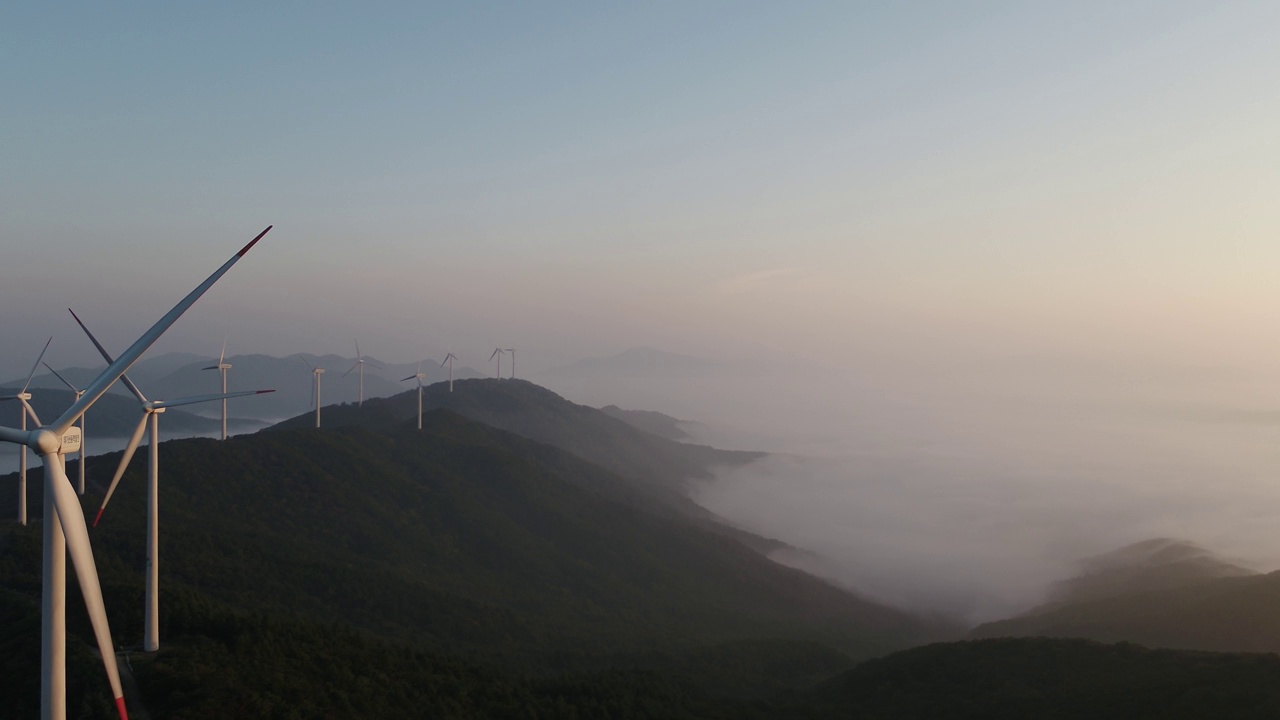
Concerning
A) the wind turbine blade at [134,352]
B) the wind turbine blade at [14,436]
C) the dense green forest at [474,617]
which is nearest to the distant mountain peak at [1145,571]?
the dense green forest at [474,617]

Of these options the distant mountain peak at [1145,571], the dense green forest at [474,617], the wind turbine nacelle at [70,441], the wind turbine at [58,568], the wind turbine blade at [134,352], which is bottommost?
the distant mountain peak at [1145,571]

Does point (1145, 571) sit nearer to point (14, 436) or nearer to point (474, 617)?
point (474, 617)

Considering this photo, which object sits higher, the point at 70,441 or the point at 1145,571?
the point at 70,441

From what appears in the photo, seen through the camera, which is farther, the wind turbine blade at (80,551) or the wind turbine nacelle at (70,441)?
the wind turbine nacelle at (70,441)

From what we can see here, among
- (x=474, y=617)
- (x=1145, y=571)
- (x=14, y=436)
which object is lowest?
(x=1145, y=571)

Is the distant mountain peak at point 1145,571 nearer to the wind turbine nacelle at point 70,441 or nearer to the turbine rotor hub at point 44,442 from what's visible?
the wind turbine nacelle at point 70,441

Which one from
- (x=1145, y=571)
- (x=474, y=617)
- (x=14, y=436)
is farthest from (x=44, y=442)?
(x=1145, y=571)

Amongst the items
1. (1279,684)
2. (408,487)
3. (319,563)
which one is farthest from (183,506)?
(1279,684)

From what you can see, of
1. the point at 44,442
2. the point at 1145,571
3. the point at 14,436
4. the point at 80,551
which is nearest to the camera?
the point at 80,551
